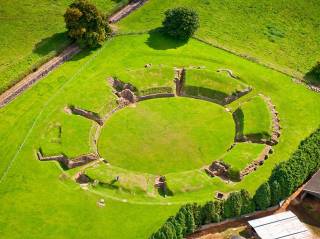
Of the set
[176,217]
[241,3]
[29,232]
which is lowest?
[29,232]

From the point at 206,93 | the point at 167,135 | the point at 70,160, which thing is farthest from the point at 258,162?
the point at 70,160

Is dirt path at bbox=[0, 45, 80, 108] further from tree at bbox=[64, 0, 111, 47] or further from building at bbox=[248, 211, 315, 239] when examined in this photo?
building at bbox=[248, 211, 315, 239]

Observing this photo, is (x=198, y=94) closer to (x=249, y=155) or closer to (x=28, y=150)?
(x=249, y=155)

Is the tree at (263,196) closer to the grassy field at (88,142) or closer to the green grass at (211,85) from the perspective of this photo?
the grassy field at (88,142)

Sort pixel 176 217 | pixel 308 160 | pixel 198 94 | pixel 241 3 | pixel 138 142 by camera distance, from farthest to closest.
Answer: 1. pixel 241 3
2. pixel 198 94
3. pixel 138 142
4. pixel 308 160
5. pixel 176 217

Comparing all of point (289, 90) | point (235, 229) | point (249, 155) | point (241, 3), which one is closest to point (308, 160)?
point (249, 155)
